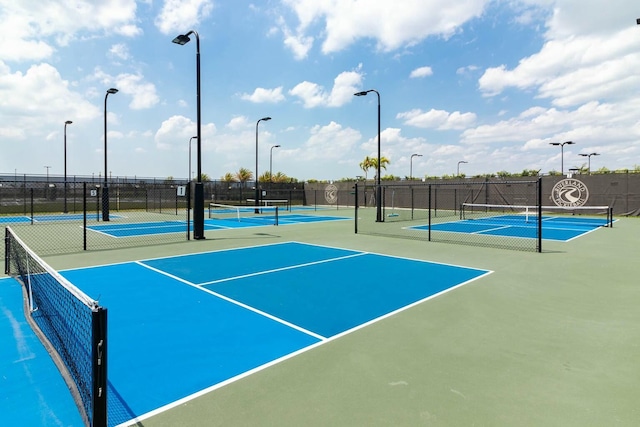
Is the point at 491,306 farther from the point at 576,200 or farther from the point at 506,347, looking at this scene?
the point at 576,200

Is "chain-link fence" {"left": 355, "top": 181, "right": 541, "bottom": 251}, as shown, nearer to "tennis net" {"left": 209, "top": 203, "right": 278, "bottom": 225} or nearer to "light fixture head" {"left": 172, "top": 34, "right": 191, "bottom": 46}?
"tennis net" {"left": 209, "top": 203, "right": 278, "bottom": 225}

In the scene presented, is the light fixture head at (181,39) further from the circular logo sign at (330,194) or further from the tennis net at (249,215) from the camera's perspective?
the circular logo sign at (330,194)

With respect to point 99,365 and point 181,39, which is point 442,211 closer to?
point 181,39

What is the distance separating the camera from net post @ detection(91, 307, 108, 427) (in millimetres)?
2729

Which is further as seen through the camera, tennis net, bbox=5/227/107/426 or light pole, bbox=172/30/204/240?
light pole, bbox=172/30/204/240

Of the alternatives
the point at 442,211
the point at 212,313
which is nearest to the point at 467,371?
the point at 212,313

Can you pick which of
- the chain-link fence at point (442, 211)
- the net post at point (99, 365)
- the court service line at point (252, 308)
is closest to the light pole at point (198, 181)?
the court service line at point (252, 308)

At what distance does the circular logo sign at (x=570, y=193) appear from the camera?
30109 mm

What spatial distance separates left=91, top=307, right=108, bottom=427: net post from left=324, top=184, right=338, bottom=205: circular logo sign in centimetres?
4340

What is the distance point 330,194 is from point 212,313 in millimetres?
41426

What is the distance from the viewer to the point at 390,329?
17.3ft

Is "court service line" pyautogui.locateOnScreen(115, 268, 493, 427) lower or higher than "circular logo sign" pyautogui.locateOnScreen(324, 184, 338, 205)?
lower

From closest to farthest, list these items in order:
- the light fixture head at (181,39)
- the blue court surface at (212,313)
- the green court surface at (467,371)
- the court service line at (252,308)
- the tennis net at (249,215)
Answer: the green court surface at (467,371)
the blue court surface at (212,313)
the court service line at (252,308)
the light fixture head at (181,39)
the tennis net at (249,215)

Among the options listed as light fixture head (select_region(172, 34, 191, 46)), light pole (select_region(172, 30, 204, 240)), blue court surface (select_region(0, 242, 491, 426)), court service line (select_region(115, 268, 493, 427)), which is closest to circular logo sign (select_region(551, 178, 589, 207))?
blue court surface (select_region(0, 242, 491, 426))
